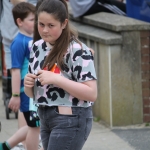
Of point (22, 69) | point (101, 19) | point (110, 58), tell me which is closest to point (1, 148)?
point (22, 69)

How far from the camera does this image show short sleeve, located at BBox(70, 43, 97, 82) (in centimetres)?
362

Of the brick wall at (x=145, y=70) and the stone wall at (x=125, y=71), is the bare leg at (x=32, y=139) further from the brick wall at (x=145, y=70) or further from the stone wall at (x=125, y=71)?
the brick wall at (x=145, y=70)

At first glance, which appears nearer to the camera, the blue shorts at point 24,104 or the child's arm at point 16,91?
the child's arm at point 16,91

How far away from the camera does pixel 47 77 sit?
141 inches

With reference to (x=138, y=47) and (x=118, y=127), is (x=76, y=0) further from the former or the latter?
(x=118, y=127)

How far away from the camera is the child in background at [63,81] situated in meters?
3.60

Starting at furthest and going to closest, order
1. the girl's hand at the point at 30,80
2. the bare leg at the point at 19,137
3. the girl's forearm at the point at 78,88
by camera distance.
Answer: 1. the bare leg at the point at 19,137
2. the girl's hand at the point at 30,80
3. the girl's forearm at the point at 78,88

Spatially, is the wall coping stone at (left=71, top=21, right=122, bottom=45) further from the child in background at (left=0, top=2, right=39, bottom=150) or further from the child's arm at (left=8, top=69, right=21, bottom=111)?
the child's arm at (left=8, top=69, right=21, bottom=111)

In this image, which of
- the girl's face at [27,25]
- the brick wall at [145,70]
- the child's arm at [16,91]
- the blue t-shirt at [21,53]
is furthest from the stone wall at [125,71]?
the child's arm at [16,91]

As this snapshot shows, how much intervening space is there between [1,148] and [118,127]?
5.68 feet

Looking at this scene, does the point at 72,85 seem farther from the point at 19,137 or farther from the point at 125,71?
the point at 125,71

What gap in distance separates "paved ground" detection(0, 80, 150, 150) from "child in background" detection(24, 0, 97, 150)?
7.42ft

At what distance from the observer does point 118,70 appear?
6.50m

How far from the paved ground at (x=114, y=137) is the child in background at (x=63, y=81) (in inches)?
89.0
